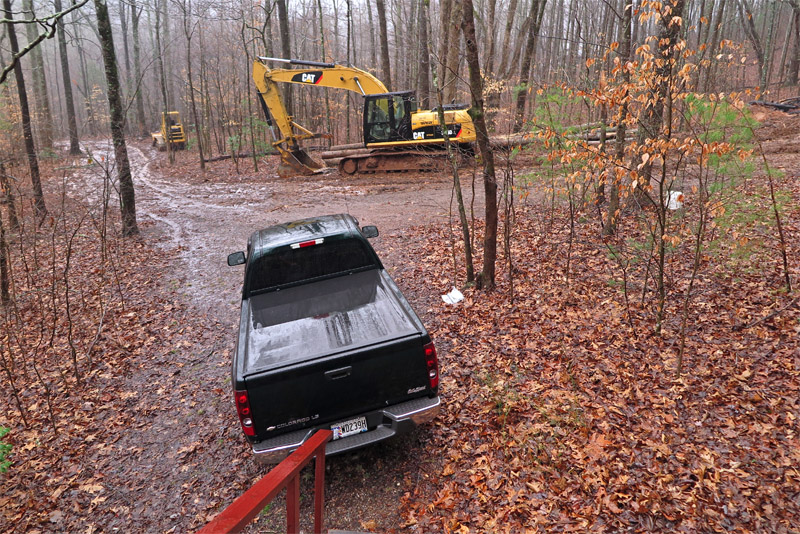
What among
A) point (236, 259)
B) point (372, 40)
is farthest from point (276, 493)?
point (372, 40)

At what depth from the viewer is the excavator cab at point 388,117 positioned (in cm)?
1770

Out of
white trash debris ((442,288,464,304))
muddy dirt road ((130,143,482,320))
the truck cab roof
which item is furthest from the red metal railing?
muddy dirt road ((130,143,482,320))

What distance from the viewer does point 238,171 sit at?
2280cm

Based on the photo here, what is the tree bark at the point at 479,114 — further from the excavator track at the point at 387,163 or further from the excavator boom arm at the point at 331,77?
the excavator boom arm at the point at 331,77

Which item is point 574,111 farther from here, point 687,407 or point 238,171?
point 238,171

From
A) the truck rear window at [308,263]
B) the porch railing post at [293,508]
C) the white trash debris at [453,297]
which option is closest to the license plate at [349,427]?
the porch railing post at [293,508]

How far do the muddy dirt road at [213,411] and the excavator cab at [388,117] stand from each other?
3.00m

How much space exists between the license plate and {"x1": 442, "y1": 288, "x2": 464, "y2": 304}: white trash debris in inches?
157

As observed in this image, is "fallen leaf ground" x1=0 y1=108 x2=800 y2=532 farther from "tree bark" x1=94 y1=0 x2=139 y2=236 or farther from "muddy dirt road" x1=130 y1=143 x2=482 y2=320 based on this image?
"tree bark" x1=94 y1=0 x2=139 y2=236

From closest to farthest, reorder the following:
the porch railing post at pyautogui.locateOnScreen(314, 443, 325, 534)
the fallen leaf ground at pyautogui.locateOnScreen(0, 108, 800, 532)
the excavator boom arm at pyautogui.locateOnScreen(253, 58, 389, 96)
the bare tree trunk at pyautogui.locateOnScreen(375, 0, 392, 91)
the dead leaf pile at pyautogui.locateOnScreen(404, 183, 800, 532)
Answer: the porch railing post at pyautogui.locateOnScreen(314, 443, 325, 534) < the dead leaf pile at pyautogui.locateOnScreen(404, 183, 800, 532) < the fallen leaf ground at pyautogui.locateOnScreen(0, 108, 800, 532) < the excavator boom arm at pyautogui.locateOnScreen(253, 58, 389, 96) < the bare tree trunk at pyautogui.locateOnScreen(375, 0, 392, 91)

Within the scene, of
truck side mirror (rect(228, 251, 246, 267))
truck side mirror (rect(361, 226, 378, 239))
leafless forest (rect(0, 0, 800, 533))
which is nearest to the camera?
leafless forest (rect(0, 0, 800, 533))

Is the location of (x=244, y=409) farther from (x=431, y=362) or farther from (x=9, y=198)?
(x=9, y=198)

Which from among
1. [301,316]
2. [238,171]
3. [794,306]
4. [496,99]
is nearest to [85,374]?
[301,316]

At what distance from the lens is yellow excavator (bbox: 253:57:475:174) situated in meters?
17.7
